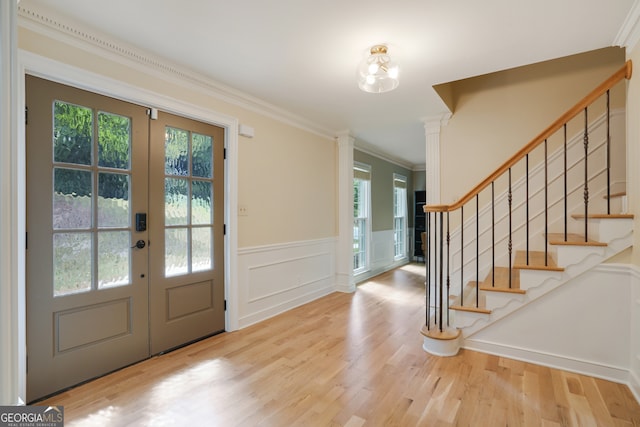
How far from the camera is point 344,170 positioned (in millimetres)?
4887

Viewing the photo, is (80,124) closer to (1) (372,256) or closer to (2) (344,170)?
(2) (344,170)

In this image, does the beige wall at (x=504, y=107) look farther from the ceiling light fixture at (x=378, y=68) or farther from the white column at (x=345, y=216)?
the white column at (x=345, y=216)

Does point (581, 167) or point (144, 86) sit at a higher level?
point (144, 86)

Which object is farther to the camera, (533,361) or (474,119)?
(474,119)

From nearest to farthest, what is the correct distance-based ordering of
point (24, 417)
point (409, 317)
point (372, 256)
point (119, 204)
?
1. point (24, 417)
2. point (119, 204)
3. point (409, 317)
4. point (372, 256)

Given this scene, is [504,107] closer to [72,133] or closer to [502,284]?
[502,284]

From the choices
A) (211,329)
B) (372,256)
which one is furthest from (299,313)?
(372,256)

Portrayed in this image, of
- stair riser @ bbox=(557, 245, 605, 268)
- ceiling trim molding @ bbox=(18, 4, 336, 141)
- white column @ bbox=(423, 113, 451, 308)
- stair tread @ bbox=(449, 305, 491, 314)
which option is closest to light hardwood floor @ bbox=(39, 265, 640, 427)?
stair tread @ bbox=(449, 305, 491, 314)

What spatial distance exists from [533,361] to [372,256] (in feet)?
12.2

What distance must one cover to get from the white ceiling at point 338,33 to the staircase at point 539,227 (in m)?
0.63

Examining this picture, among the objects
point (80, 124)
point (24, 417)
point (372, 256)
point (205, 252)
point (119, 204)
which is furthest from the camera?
point (372, 256)

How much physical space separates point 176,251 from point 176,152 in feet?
2.91

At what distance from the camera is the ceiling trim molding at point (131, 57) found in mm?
1964

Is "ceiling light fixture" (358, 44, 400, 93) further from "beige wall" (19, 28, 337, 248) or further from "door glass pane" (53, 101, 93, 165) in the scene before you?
"door glass pane" (53, 101, 93, 165)
